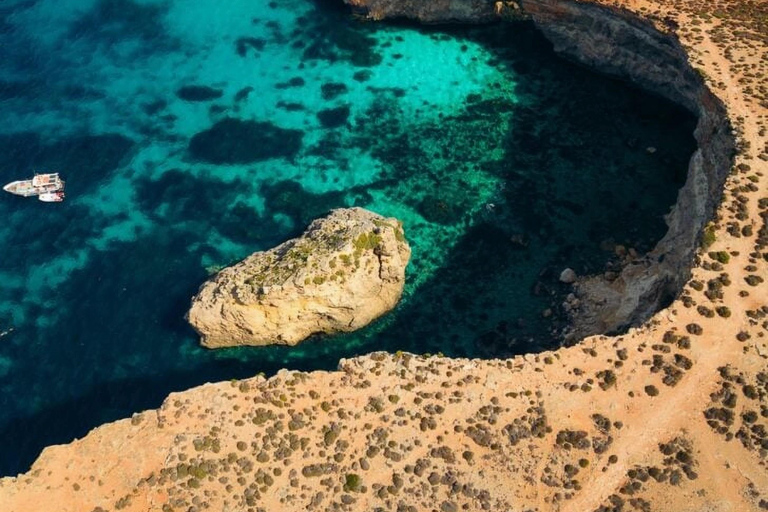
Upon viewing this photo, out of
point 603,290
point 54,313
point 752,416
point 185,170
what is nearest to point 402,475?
point 752,416

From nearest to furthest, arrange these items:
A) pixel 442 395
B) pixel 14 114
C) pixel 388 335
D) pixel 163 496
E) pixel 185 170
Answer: pixel 163 496
pixel 442 395
pixel 388 335
pixel 185 170
pixel 14 114

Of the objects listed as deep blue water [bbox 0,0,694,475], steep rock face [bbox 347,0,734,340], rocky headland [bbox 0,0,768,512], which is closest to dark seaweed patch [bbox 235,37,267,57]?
deep blue water [bbox 0,0,694,475]

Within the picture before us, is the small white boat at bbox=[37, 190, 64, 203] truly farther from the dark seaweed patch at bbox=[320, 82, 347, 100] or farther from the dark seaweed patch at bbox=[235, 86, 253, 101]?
the dark seaweed patch at bbox=[320, 82, 347, 100]

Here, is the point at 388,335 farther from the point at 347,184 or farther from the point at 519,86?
the point at 519,86

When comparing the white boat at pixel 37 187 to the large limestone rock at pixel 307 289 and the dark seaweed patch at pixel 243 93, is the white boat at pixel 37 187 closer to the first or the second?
the dark seaweed patch at pixel 243 93

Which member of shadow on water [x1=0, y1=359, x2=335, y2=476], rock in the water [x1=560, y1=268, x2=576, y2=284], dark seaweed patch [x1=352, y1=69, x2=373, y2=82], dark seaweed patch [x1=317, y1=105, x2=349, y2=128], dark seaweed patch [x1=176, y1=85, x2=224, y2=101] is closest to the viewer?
shadow on water [x1=0, y1=359, x2=335, y2=476]

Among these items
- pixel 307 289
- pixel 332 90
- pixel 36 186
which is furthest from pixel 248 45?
pixel 307 289

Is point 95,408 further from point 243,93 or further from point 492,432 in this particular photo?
point 243,93
